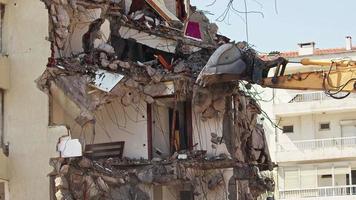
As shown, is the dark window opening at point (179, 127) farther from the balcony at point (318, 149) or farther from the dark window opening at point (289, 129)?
the dark window opening at point (289, 129)

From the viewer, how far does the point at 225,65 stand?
34.0 m

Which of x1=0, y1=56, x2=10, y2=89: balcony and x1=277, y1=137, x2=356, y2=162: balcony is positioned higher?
Answer: x1=0, y1=56, x2=10, y2=89: balcony

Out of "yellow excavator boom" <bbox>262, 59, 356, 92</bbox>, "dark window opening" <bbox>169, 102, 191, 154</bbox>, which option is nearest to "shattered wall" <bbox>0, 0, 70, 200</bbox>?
"dark window opening" <bbox>169, 102, 191, 154</bbox>

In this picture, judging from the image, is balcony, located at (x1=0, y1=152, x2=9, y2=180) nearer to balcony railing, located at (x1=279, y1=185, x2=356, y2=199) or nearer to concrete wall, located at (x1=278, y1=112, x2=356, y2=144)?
balcony railing, located at (x1=279, y1=185, x2=356, y2=199)

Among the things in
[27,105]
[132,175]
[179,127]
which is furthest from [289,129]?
[27,105]

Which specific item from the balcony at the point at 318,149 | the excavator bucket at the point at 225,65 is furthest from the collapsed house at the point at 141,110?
the balcony at the point at 318,149

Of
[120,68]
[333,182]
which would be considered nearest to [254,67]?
[120,68]

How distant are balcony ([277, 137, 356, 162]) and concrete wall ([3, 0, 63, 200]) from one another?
34.7 metres

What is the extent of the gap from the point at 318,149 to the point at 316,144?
1.17 ft

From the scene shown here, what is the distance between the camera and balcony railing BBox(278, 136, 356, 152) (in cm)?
6606

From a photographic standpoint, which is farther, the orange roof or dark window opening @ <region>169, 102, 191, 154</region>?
the orange roof

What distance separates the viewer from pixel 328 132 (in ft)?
220

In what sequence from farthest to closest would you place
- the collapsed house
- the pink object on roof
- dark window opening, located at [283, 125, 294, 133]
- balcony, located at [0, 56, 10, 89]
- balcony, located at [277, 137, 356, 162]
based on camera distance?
dark window opening, located at [283, 125, 294, 133] → balcony, located at [277, 137, 356, 162] → the pink object on roof → the collapsed house → balcony, located at [0, 56, 10, 89]

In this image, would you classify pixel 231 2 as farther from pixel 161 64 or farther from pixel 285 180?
pixel 285 180
